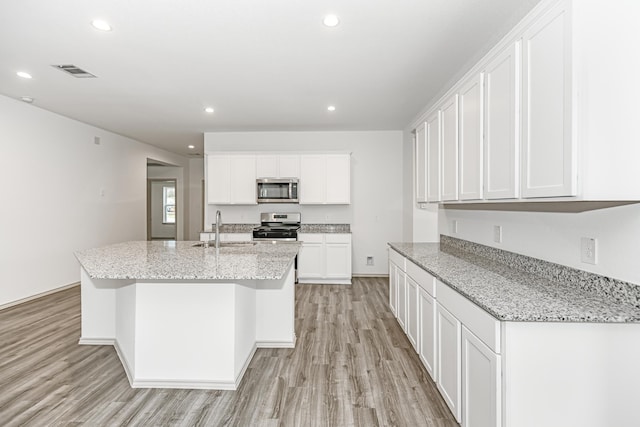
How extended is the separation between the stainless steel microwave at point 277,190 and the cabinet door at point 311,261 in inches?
32.5

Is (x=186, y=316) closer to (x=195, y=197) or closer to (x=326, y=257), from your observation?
(x=326, y=257)

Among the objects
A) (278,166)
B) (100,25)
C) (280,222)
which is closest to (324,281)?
(280,222)

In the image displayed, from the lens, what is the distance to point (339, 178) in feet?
20.3

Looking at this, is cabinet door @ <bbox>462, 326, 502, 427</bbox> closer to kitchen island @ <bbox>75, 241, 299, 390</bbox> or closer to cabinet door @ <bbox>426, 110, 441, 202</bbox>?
kitchen island @ <bbox>75, 241, 299, 390</bbox>

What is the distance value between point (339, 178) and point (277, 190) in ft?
3.47

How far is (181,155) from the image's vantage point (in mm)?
9547

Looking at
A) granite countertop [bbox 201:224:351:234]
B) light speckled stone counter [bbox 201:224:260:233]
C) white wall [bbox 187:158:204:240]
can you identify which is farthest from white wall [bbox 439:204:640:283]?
white wall [bbox 187:158:204:240]

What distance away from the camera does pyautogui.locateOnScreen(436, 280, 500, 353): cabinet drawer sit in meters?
1.58

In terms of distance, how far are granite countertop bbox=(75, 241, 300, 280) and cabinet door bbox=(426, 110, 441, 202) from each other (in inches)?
55.2

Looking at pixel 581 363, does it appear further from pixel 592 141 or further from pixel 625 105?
pixel 625 105

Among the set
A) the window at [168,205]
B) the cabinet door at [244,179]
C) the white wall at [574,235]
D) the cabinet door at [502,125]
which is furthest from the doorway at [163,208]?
the cabinet door at [502,125]

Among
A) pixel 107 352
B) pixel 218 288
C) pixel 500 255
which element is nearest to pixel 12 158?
pixel 107 352

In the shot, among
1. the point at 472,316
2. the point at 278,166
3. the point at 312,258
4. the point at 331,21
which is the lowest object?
the point at 312,258

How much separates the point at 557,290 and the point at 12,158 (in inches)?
232
